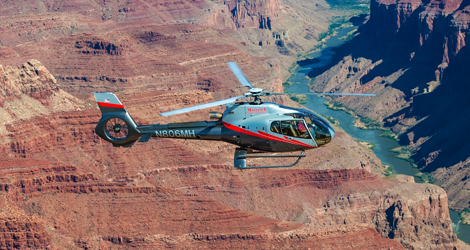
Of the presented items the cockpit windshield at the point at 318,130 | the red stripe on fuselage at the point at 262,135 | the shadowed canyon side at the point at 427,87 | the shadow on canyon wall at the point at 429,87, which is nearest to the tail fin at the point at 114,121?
the red stripe on fuselage at the point at 262,135

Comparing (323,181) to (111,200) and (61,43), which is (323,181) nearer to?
(111,200)

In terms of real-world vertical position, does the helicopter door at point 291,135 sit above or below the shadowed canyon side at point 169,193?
above

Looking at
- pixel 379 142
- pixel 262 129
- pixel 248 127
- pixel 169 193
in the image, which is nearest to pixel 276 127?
pixel 262 129

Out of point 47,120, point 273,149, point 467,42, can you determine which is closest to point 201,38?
point 467,42

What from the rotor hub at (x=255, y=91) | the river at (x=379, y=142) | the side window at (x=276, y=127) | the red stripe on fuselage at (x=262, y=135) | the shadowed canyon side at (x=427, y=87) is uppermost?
the rotor hub at (x=255, y=91)

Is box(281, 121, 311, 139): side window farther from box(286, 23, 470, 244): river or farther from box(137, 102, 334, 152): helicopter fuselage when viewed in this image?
box(286, 23, 470, 244): river

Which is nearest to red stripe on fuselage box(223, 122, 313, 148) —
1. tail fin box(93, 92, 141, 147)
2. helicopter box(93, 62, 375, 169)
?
helicopter box(93, 62, 375, 169)

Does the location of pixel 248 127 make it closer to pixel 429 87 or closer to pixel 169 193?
pixel 169 193

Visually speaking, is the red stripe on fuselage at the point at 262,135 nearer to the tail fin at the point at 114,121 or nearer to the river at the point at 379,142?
the tail fin at the point at 114,121

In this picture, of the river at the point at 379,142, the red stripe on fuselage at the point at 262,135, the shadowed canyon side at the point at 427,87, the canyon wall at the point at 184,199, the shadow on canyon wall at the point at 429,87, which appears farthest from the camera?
the shadow on canyon wall at the point at 429,87
